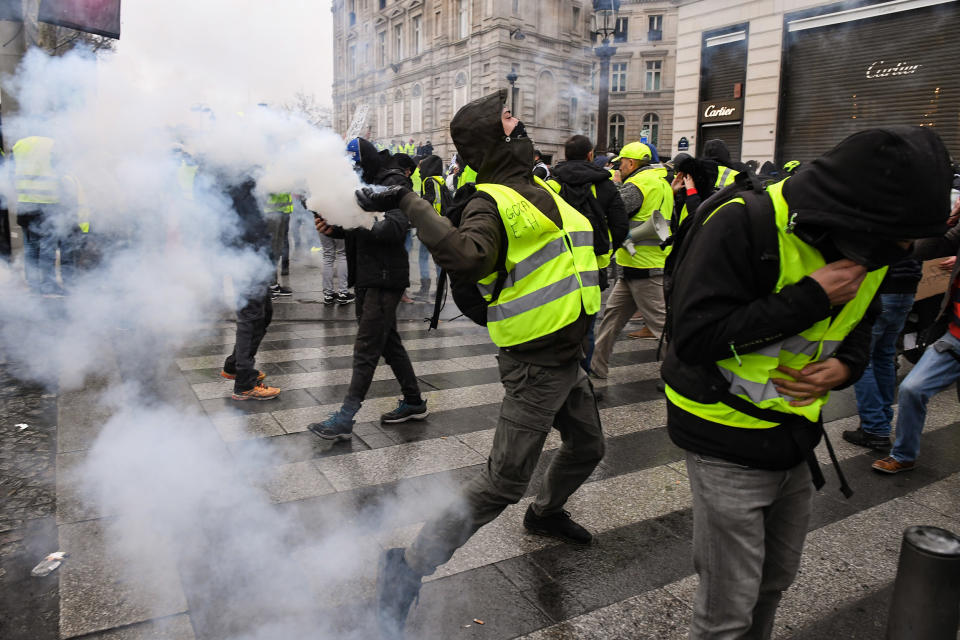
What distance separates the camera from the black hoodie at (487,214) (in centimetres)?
228

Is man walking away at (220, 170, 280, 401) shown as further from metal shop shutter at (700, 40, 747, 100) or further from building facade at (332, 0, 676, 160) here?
metal shop shutter at (700, 40, 747, 100)

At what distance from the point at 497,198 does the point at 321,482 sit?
212 cm

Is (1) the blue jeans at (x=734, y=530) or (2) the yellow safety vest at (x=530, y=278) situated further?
(2) the yellow safety vest at (x=530, y=278)

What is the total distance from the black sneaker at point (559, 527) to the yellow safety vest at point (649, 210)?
10.3 ft

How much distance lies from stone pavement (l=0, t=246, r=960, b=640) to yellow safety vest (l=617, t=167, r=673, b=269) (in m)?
1.12

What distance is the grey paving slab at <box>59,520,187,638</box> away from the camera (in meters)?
2.49

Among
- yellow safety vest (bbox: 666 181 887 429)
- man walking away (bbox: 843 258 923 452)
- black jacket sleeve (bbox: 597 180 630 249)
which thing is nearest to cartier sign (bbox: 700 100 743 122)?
black jacket sleeve (bbox: 597 180 630 249)

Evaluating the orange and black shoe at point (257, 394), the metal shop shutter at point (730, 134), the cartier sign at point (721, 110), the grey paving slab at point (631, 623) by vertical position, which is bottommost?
the grey paving slab at point (631, 623)

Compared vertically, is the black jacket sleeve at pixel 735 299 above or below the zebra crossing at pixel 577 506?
above

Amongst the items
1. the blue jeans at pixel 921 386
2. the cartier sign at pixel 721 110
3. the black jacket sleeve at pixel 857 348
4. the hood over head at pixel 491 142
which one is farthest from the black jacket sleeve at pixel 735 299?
the cartier sign at pixel 721 110

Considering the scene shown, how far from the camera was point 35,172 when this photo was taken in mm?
5816

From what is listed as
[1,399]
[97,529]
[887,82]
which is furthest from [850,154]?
[887,82]

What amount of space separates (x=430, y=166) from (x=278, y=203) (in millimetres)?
4212

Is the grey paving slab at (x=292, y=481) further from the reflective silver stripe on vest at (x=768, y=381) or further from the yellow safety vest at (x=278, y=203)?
the reflective silver stripe on vest at (x=768, y=381)
